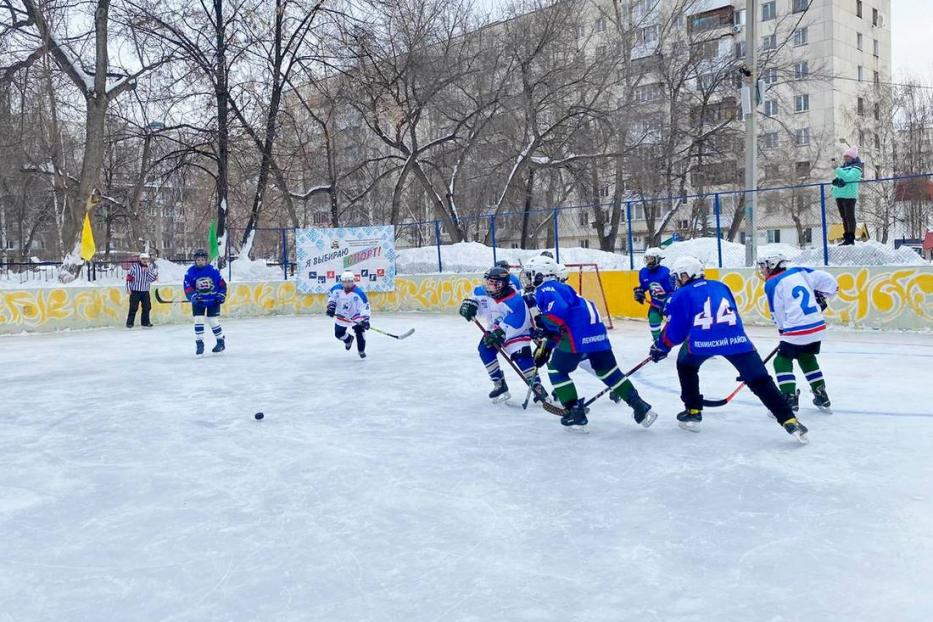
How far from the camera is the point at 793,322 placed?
5012 millimetres

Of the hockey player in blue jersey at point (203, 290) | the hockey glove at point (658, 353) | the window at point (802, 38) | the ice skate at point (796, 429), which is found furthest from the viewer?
the window at point (802, 38)

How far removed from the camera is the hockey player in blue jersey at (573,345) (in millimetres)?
4832

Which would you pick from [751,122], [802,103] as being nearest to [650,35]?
[751,122]

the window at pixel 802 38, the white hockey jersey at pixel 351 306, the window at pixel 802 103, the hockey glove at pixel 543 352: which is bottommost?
the hockey glove at pixel 543 352

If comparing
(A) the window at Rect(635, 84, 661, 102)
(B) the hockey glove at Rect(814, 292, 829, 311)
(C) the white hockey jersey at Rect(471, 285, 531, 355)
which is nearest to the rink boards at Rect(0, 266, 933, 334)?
(B) the hockey glove at Rect(814, 292, 829, 311)

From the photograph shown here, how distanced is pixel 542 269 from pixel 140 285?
1120 cm

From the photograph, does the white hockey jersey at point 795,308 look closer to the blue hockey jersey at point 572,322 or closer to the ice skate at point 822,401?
the ice skate at point 822,401

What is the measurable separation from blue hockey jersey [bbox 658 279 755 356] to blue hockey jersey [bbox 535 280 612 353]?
1.63ft

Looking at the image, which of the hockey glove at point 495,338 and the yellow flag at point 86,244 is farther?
the yellow flag at point 86,244

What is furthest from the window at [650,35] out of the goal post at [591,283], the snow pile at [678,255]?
the goal post at [591,283]

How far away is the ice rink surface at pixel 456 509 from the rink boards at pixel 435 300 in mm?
4098

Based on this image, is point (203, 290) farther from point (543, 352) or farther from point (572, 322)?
point (572, 322)

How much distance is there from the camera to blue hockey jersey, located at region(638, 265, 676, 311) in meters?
8.06

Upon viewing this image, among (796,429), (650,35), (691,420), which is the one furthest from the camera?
(650,35)
